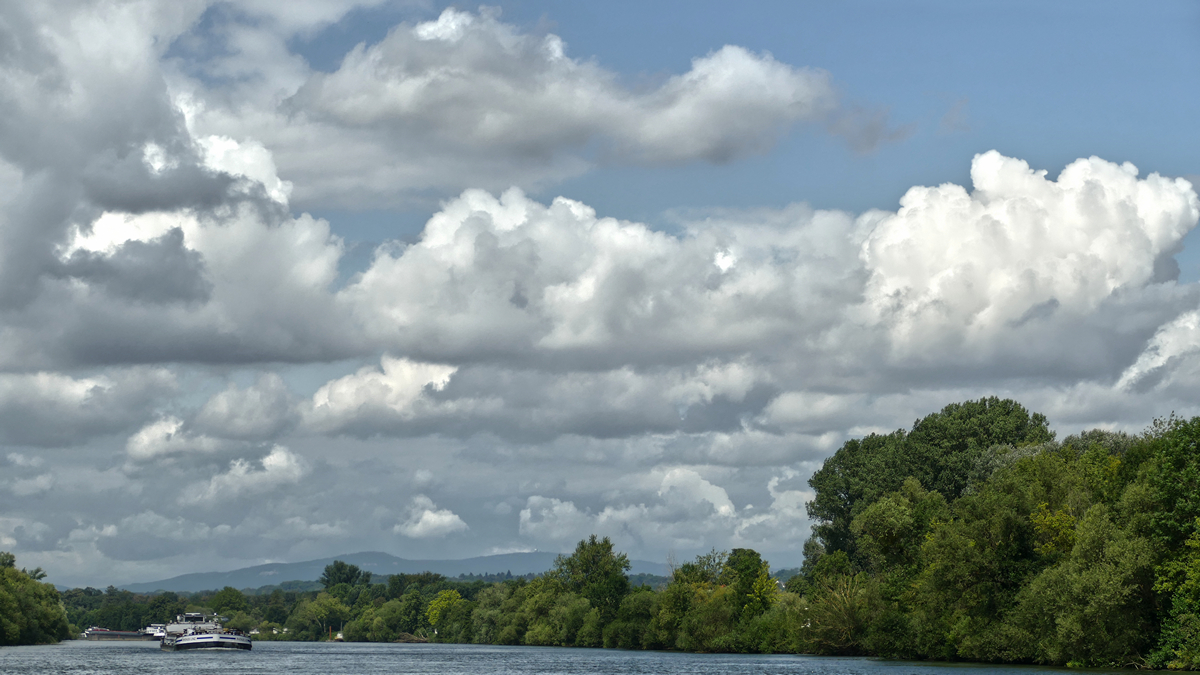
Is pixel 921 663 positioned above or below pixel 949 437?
below

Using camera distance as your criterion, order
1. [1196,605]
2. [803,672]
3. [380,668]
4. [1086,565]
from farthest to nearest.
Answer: [380,668] → [803,672] → [1086,565] → [1196,605]

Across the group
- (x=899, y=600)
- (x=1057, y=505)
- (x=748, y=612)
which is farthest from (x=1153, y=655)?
(x=748, y=612)

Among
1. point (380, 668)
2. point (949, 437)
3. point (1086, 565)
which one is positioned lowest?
point (380, 668)

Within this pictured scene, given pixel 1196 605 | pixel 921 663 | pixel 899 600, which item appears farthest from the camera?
pixel 899 600

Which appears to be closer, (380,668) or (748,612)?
(380,668)

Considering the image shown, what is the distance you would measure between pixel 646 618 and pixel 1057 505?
3988 inches

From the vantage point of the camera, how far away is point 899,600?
128 meters

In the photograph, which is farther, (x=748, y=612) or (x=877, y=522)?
(x=748, y=612)

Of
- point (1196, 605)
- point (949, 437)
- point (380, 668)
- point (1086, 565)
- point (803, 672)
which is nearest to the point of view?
point (1196, 605)

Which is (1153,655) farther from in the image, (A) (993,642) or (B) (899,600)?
(B) (899,600)

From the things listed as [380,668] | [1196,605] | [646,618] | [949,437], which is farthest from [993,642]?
[646,618]

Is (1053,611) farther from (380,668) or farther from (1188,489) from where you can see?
(380,668)

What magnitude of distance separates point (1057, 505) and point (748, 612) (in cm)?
7066

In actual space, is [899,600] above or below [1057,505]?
below
